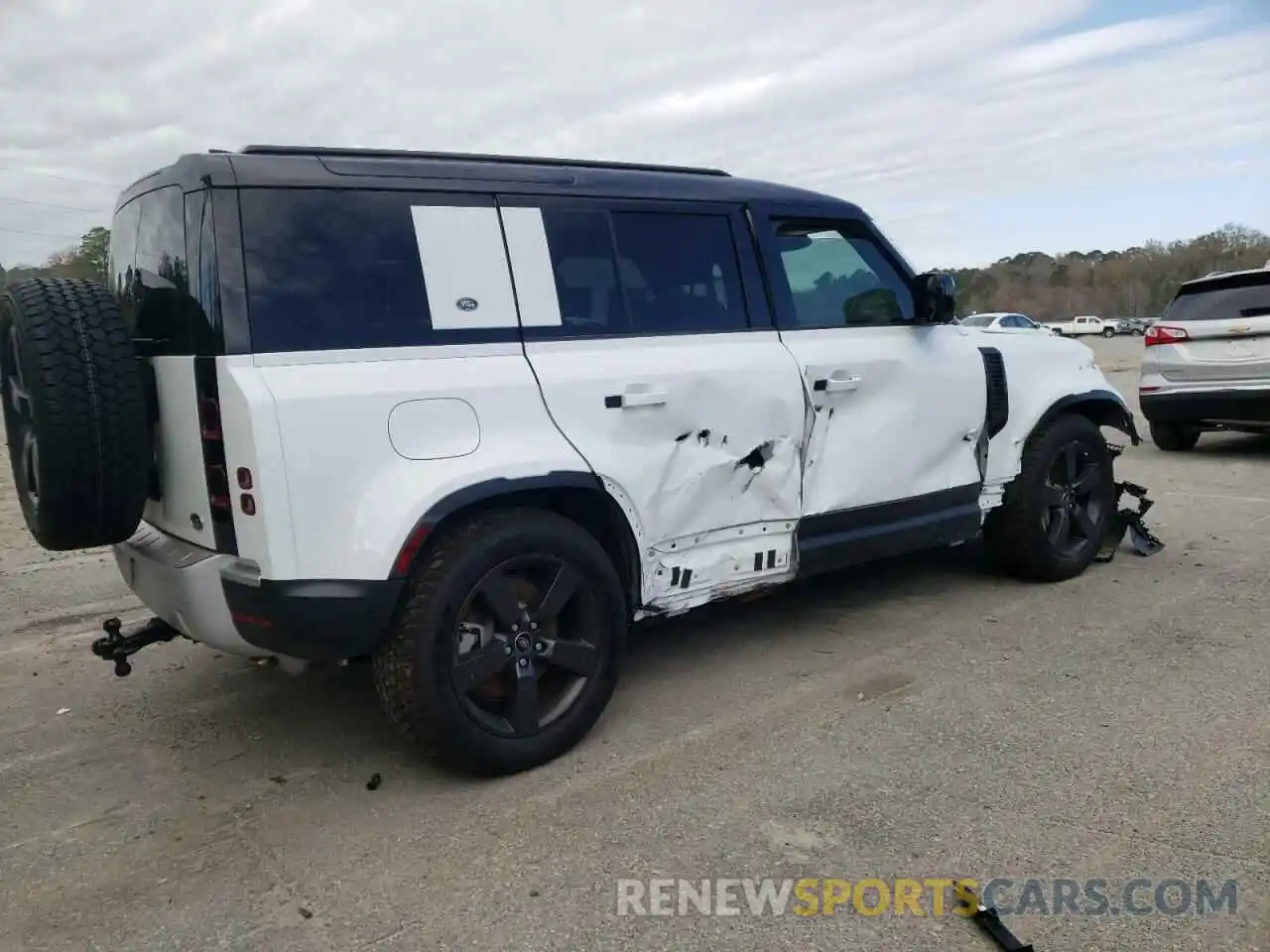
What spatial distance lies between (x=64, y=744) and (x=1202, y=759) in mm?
3953

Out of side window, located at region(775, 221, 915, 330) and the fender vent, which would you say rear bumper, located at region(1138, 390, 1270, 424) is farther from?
side window, located at region(775, 221, 915, 330)

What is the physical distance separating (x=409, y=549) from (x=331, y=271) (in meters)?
0.89

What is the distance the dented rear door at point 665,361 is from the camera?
343 centimetres

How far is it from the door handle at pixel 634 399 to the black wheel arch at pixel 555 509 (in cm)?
27

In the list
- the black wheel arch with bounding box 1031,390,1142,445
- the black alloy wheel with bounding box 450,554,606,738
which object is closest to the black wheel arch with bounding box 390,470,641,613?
the black alloy wheel with bounding box 450,554,606,738

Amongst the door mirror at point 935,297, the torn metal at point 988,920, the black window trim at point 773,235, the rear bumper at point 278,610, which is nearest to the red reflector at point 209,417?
the rear bumper at point 278,610

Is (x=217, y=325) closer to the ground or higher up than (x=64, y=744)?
higher up

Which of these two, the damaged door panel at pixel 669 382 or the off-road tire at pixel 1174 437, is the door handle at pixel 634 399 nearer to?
the damaged door panel at pixel 669 382

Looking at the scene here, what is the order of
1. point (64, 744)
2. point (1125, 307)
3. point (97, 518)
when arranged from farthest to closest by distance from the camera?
point (1125, 307), point (64, 744), point (97, 518)

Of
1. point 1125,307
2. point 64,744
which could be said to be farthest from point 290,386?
point 1125,307

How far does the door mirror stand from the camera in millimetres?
4477

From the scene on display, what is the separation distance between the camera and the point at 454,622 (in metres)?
3.11

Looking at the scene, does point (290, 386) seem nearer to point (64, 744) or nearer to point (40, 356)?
point (40, 356)

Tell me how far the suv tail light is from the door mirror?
6013 mm
